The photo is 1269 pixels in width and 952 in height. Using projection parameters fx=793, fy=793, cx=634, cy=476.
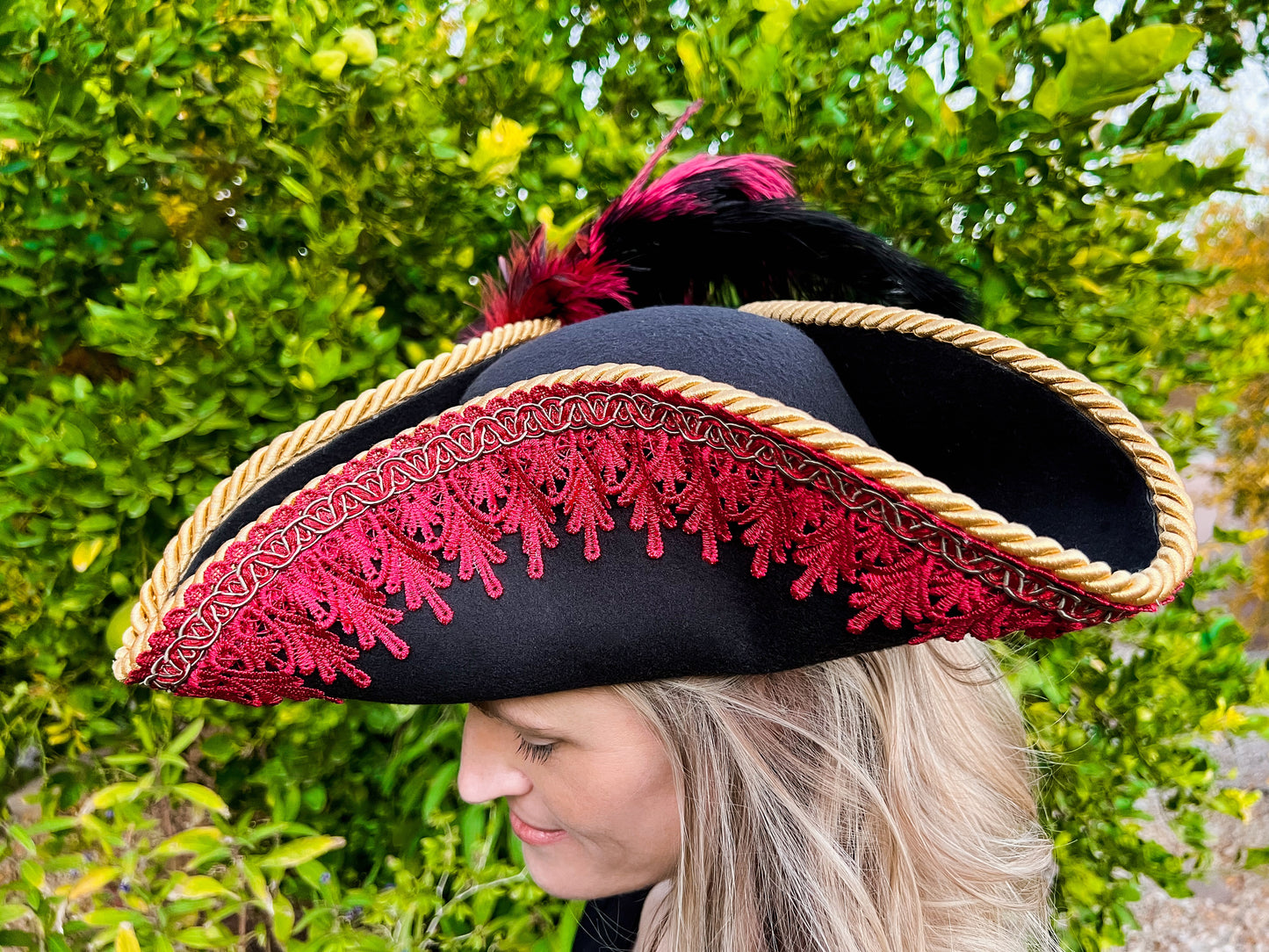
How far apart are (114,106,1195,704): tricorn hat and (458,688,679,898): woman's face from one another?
102 millimetres

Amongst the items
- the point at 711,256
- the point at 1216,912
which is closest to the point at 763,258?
the point at 711,256

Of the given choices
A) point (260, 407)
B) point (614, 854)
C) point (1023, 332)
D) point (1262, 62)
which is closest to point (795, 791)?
point (614, 854)

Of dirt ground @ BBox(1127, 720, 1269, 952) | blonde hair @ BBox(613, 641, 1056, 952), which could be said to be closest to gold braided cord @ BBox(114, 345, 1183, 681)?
blonde hair @ BBox(613, 641, 1056, 952)

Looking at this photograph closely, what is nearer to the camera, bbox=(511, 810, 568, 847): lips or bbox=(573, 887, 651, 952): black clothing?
bbox=(511, 810, 568, 847): lips

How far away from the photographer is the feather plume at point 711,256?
1238 millimetres

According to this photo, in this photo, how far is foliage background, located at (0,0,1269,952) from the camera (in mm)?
1229

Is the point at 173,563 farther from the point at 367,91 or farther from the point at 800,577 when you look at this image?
the point at 367,91

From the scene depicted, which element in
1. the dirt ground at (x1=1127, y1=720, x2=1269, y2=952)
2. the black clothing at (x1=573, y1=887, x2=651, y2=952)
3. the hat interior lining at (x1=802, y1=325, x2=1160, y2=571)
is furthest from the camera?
the dirt ground at (x1=1127, y1=720, x2=1269, y2=952)

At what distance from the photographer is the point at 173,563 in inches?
36.2

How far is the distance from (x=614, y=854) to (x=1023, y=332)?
44.4 inches

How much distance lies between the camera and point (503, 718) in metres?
1.01

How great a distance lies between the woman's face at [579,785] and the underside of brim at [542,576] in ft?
0.35

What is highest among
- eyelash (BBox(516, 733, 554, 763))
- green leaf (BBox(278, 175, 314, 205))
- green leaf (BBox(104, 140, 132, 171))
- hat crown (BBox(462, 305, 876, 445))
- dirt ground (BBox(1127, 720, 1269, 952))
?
green leaf (BBox(104, 140, 132, 171))

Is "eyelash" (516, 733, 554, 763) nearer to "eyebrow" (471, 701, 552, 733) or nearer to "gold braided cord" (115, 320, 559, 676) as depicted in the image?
"eyebrow" (471, 701, 552, 733)
